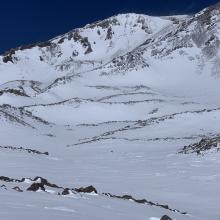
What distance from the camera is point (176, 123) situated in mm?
55594

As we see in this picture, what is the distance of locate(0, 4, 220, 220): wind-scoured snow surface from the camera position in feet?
44.5

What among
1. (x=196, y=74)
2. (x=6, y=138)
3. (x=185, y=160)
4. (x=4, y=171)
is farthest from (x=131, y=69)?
(x=4, y=171)

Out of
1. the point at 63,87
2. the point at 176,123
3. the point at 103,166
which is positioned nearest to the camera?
the point at 103,166

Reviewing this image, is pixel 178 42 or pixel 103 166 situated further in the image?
pixel 178 42

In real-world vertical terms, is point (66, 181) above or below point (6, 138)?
below

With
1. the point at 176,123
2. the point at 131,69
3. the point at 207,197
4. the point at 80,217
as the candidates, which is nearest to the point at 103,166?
the point at 207,197

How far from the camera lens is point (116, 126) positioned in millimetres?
66938

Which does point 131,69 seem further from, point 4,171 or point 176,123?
point 4,171

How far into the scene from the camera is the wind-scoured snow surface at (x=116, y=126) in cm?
1357

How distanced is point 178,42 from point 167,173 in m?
115

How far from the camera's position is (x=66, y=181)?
19672mm

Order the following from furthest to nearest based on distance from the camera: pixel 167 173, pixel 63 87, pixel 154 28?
1. pixel 154 28
2. pixel 63 87
3. pixel 167 173

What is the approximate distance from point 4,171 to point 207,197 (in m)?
7.09

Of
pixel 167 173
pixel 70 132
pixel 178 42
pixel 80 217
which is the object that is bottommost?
pixel 80 217
